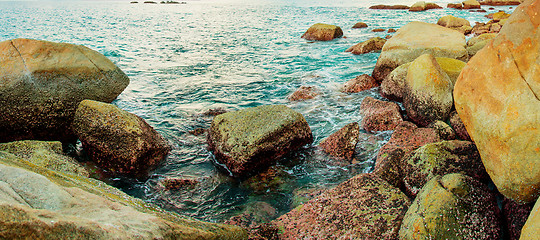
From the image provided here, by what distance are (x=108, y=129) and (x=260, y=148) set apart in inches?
107

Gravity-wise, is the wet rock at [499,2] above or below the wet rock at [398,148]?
below

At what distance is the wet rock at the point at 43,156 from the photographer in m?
4.61

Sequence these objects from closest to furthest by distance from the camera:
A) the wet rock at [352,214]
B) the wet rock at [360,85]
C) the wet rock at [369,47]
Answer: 1. the wet rock at [352,214]
2. the wet rock at [360,85]
3. the wet rock at [369,47]

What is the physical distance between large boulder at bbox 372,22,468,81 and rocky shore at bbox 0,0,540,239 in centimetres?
172

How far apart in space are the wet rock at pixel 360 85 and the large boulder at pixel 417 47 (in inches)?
16.8

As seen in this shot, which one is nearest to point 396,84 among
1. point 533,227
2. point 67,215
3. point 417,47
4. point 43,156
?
point 417,47

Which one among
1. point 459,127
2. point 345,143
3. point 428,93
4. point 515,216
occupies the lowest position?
point 345,143

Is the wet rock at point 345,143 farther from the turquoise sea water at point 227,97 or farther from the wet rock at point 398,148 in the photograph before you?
the wet rock at point 398,148

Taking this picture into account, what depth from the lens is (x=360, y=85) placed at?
9859mm

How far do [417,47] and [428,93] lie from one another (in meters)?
4.02

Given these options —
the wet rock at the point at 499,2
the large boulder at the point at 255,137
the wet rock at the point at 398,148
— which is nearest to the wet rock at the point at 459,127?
the wet rock at the point at 398,148

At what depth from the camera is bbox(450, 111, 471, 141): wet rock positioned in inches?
223

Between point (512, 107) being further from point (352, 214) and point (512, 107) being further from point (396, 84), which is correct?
point (396, 84)

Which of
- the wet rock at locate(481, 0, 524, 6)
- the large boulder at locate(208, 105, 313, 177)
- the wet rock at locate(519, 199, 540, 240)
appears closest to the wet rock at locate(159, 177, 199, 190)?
the large boulder at locate(208, 105, 313, 177)
